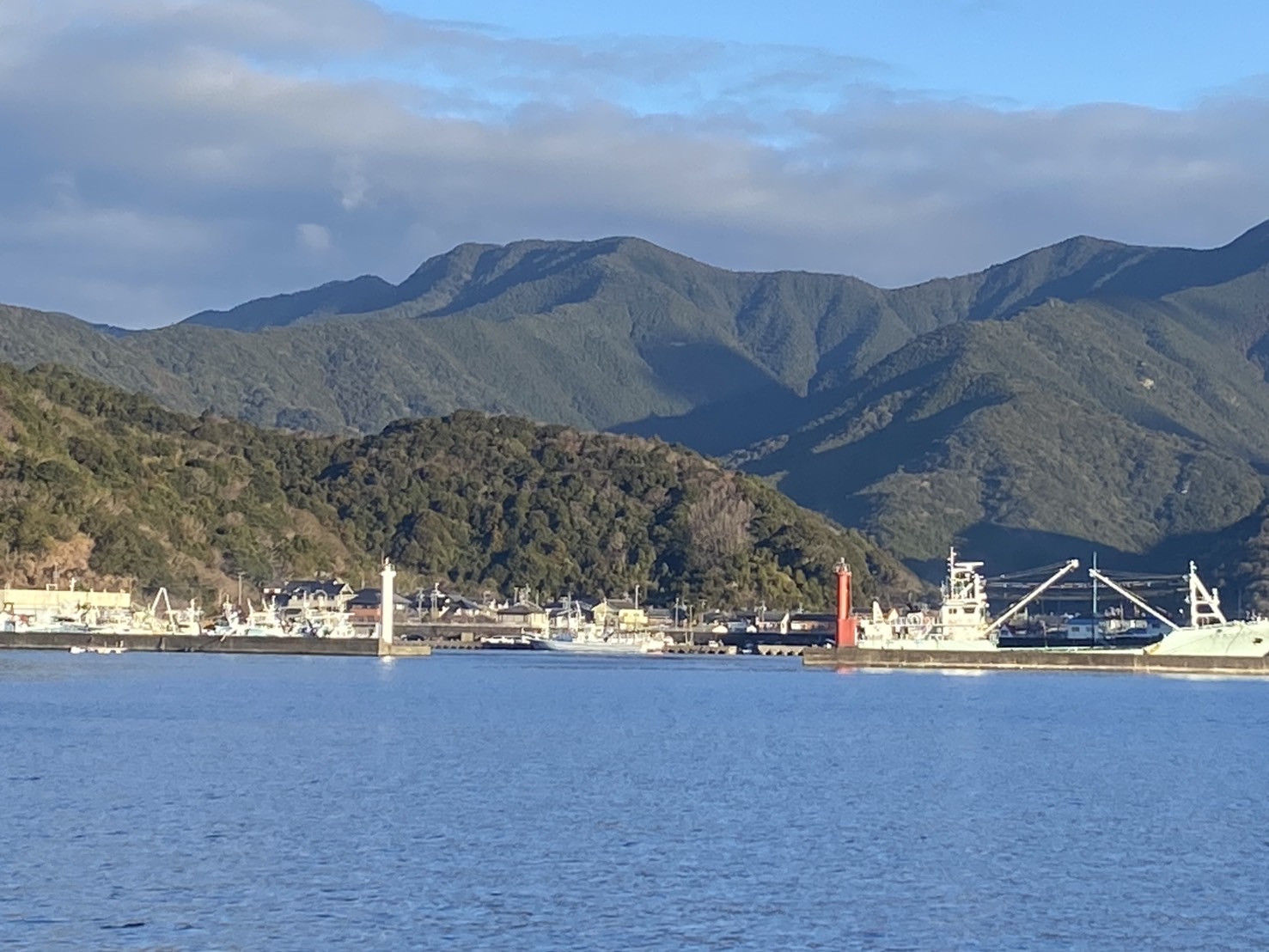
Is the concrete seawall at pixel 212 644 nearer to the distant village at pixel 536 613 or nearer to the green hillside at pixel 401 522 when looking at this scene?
the distant village at pixel 536 613

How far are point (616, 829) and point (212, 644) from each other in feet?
322

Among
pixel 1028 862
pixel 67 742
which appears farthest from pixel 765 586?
pixel 1028 862

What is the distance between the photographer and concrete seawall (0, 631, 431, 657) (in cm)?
12706

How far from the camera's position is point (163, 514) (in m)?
165

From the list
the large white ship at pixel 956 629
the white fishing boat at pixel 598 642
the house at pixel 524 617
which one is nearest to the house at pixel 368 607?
the house at pixel 524 617

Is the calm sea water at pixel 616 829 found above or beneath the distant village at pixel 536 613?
beneath

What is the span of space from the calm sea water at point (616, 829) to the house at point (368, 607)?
89.2 m

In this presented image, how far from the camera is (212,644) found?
131 m

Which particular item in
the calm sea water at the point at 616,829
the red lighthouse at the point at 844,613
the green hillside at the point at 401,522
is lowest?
the calm sea water at the point at 616,829

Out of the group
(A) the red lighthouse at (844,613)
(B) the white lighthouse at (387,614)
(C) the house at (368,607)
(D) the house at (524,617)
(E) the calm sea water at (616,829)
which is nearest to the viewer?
(E) the calm sea water at (616,829)

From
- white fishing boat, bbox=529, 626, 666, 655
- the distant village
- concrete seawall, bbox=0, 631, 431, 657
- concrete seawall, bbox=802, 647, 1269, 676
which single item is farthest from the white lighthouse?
concrete seawall, bbox=802, 647, 1269, 676

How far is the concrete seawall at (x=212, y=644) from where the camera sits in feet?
417

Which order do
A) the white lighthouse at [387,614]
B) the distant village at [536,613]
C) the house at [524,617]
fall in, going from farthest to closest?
1. the house at [524,617]
2. the distant village at [536,613]
3. the white lighthouse at [387,614]

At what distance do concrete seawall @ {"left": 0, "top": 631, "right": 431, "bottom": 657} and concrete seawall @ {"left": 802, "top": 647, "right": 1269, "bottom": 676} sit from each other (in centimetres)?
3059
